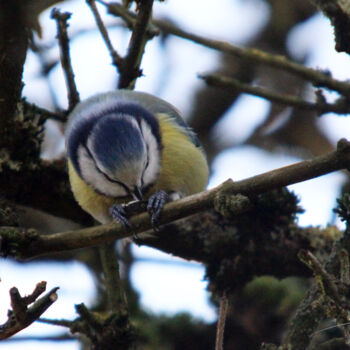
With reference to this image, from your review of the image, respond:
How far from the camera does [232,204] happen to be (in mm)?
2006

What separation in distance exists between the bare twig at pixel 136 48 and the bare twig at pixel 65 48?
0.78 ft

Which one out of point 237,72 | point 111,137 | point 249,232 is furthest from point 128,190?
point 237,72

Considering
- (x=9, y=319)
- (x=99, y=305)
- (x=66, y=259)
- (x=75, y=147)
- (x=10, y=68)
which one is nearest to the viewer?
(x=9, y=319)

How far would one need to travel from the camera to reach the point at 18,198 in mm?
3064

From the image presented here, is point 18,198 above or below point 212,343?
above

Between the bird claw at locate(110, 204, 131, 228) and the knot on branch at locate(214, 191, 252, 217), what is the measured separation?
1.49ft

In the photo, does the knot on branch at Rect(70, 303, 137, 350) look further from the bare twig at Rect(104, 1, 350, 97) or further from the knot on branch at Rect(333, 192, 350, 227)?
the bare twig at Rect(104, 1, 350, 97)

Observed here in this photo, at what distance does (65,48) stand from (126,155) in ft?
2.27

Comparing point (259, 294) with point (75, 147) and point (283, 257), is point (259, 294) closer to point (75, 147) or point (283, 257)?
point (283, 257)

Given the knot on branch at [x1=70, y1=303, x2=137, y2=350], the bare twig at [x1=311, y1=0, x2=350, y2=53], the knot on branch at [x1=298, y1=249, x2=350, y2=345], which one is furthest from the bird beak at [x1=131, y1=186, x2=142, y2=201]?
the knot on branch at [x1=298, y1=249, x2=350, y2=345]

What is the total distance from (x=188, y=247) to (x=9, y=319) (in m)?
1.45

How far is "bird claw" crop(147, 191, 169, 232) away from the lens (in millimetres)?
2314

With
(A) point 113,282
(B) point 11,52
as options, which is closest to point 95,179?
(A) point 113,282

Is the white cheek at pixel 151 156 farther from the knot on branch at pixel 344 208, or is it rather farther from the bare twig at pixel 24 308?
the bare twig at pixel 24 308
